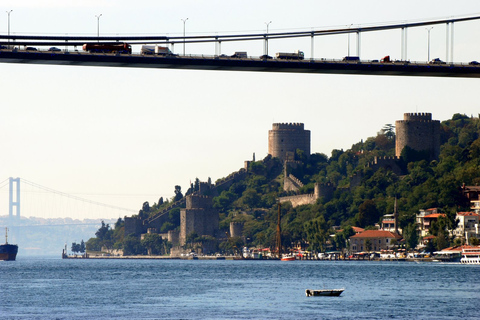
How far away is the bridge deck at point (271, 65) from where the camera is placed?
6831 cm

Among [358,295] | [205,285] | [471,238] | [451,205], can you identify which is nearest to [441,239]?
[471,238]

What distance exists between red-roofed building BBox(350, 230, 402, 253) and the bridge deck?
80.4 m

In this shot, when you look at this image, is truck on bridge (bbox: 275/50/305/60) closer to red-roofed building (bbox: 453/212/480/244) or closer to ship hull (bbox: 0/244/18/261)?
red-roofed building (bbox: 453/212/480/244)

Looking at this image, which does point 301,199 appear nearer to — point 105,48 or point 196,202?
point 196,202

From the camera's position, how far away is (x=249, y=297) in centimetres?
7356

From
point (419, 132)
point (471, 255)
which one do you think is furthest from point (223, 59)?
point (419, 132)

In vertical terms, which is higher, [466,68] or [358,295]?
[466,68]

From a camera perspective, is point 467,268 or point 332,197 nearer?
point 467,268

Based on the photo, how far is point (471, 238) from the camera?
134 meters

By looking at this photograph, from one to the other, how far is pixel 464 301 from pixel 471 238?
2636 inches

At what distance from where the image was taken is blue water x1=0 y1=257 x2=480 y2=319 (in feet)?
202

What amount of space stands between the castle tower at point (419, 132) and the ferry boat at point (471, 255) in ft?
159

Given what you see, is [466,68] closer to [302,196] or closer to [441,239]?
[441,239]

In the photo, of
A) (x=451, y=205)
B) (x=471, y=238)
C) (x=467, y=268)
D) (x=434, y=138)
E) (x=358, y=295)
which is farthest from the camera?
(x=434, y=138)
